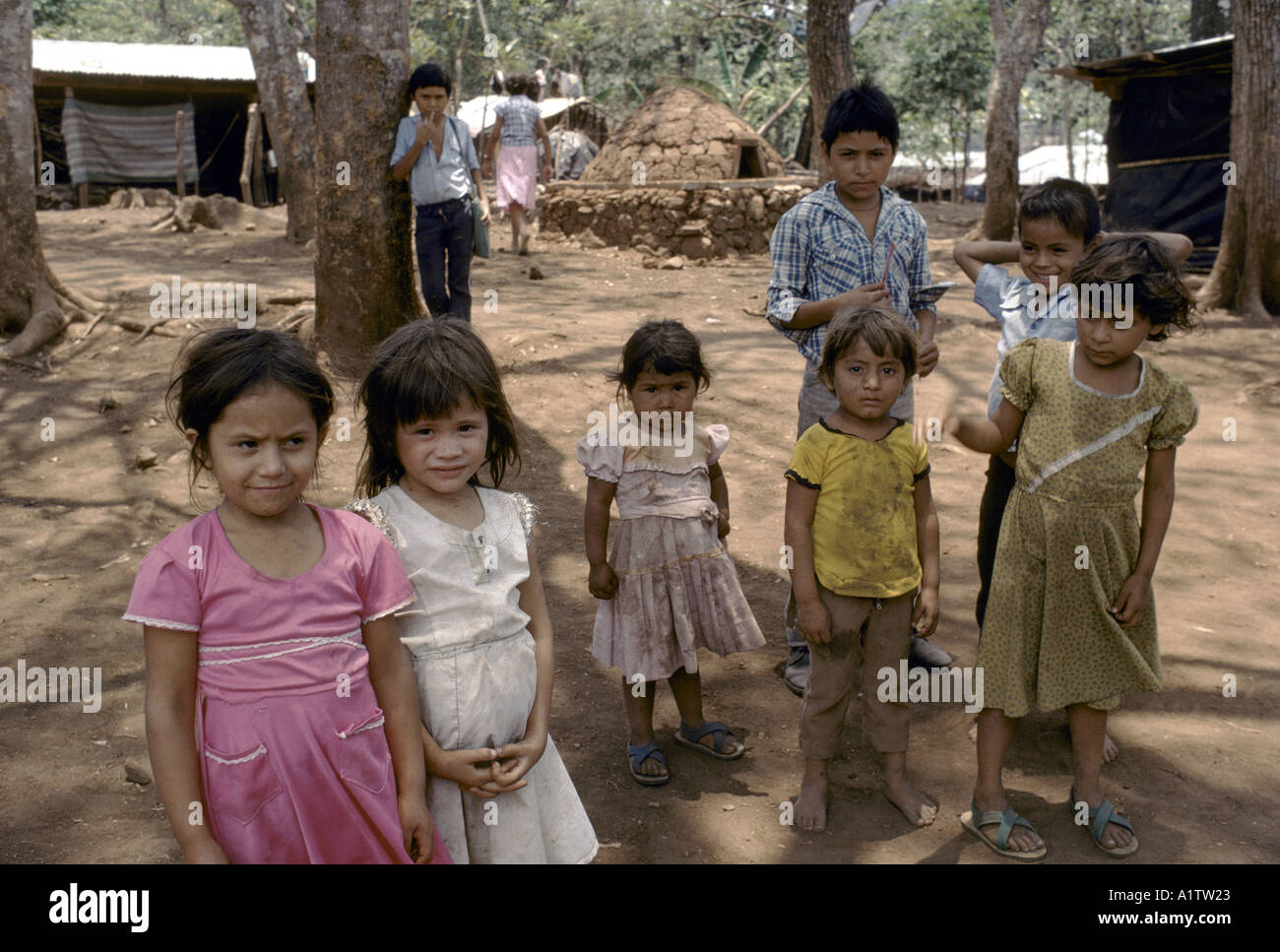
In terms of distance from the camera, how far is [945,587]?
4.29m

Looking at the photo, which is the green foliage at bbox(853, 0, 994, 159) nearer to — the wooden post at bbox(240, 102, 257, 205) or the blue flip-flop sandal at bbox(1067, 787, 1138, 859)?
the wooden post at bbox(240, 102, 257, 205)

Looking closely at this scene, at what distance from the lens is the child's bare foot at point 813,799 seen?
2.74 meters

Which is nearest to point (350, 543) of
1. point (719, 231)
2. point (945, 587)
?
point (945, 587)

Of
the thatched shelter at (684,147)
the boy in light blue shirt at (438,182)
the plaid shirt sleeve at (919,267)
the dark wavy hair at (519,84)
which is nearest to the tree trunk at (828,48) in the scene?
the boy in light blue shirt at (438,182)

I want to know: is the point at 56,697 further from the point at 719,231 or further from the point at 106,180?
the point at 106,180

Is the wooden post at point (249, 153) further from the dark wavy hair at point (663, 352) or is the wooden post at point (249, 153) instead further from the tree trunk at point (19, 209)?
the dark wavy hair at point (663, 352)

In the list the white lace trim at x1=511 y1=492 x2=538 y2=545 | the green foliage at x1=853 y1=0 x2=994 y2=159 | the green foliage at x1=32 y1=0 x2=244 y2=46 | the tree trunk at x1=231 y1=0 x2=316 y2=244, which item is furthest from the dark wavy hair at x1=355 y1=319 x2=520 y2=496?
the green foliage at x1=32 y1=0 x2=244 y2=46

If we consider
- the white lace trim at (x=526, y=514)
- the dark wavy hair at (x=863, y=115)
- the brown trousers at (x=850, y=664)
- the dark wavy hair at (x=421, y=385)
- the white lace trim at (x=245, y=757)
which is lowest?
the brown trousers at (x=850, y=664)

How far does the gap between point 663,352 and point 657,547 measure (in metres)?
0.53

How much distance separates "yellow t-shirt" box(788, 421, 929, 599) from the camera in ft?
8.62

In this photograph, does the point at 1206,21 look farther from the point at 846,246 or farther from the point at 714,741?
the point at 714,741

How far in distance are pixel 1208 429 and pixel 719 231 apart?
6.43 meters

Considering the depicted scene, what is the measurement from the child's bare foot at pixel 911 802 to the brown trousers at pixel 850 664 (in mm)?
101

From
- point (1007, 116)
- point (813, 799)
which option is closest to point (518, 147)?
point (1007, 116)
